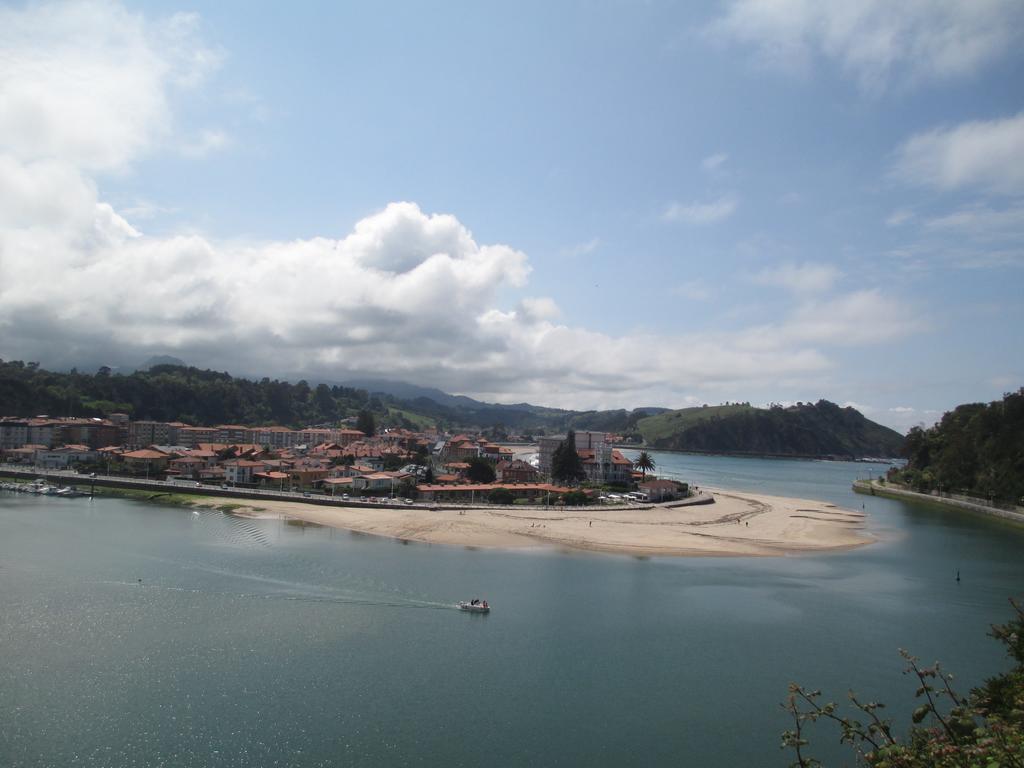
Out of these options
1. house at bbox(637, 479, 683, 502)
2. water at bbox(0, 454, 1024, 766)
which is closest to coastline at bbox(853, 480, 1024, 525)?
water at bbox(0, 454, 1024, 766)

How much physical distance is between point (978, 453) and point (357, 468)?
69873 millimetres

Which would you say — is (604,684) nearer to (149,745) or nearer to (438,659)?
(438,659)

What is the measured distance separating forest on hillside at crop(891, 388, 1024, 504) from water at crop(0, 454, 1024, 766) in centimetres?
3160

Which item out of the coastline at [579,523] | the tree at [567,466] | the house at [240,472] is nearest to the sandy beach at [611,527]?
the coastline at [579,523]

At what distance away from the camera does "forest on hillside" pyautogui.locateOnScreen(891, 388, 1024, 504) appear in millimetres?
67812

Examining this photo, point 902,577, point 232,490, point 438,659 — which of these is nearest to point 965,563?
point 902,577

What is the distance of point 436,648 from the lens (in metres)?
23.9

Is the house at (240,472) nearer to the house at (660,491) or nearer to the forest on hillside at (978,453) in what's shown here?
the house at (660,491)

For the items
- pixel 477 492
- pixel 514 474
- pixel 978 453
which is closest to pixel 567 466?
pixel 514 474

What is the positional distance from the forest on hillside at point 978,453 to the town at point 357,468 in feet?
105

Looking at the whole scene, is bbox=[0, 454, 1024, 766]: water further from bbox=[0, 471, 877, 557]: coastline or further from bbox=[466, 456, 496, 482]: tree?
bbox=[466, 456, 496, 482]: tree

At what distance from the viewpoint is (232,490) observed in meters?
62.6

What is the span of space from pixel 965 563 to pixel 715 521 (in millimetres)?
18164

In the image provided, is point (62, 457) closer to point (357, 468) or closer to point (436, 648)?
point (357, 468)
